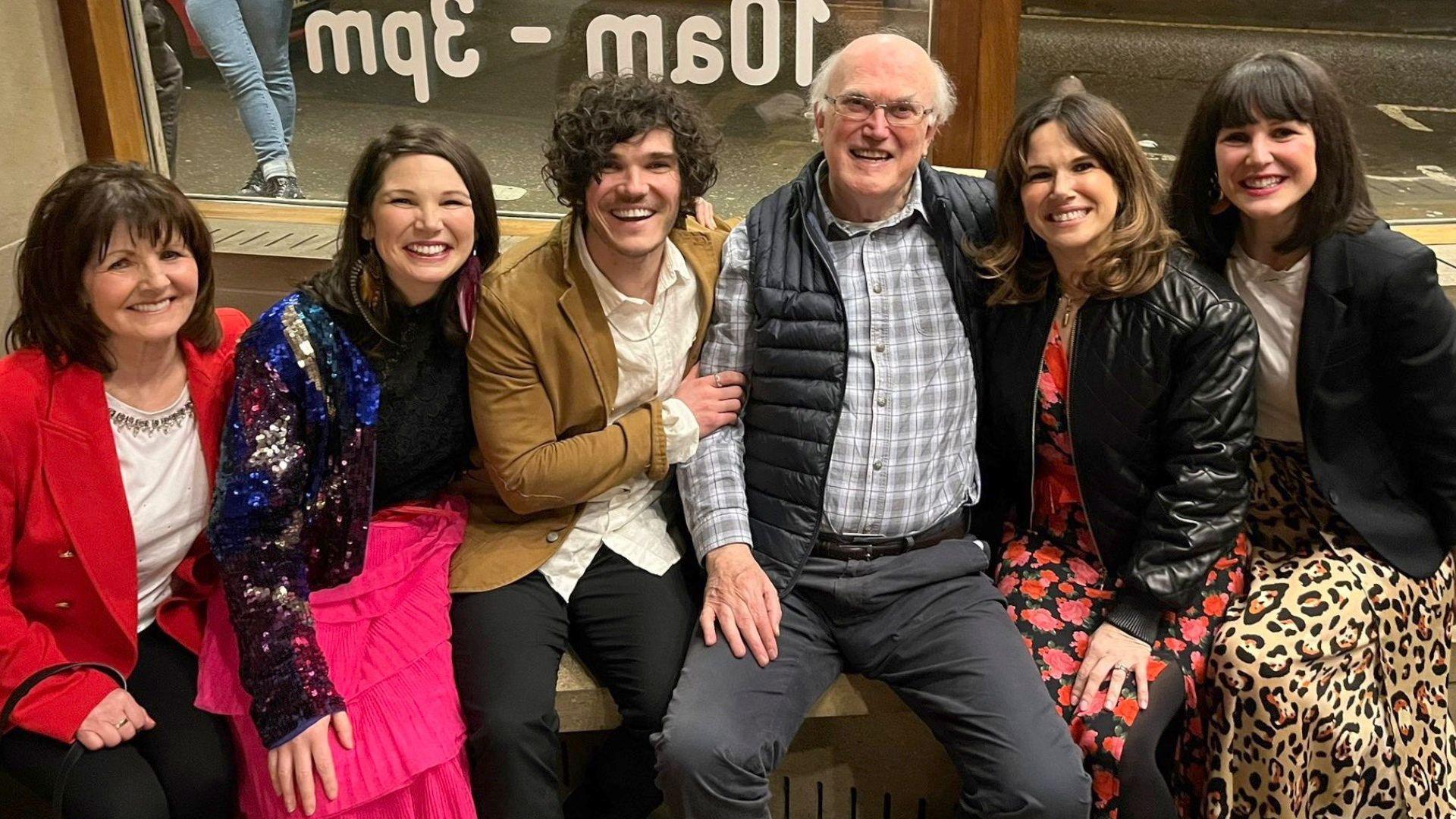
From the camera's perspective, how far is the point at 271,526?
6.61ft

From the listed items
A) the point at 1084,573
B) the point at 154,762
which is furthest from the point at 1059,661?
the point at 154,762

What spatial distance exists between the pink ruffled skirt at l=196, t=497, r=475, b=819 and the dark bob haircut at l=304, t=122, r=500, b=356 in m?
0.44

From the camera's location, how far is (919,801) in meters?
2.49

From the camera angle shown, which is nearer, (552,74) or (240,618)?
(240,618)

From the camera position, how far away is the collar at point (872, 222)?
2.30m

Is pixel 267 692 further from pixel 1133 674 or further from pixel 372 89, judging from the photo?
pixel 372 89

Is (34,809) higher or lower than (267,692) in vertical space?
lower

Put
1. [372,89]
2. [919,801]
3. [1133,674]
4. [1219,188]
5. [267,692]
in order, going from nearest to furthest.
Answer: [267,692]
[1133,674]
[1219,188]
[919,801]
[372,89]

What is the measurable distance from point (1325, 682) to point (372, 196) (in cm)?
193

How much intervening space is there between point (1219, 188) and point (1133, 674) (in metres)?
0.96

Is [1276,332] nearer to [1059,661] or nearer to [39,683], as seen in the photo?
[1059,661]

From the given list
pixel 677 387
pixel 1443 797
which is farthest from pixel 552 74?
pixel 1443 797

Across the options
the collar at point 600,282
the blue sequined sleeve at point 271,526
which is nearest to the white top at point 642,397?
the collar at point 600,282

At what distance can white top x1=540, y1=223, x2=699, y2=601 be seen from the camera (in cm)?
226
